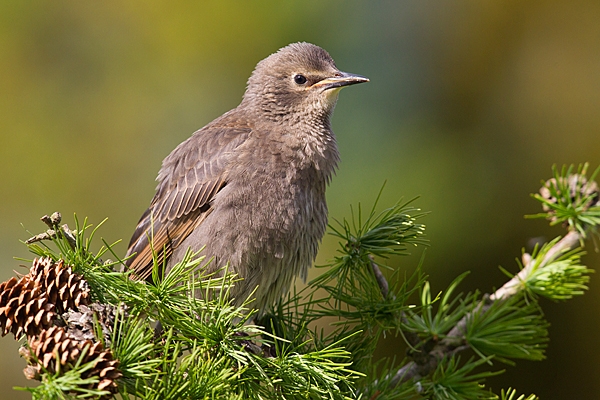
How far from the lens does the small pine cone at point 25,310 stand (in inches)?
71.9

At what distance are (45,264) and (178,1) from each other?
3622 mm

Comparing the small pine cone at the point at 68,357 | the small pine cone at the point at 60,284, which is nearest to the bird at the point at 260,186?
the small pine cone at the point at 60,284

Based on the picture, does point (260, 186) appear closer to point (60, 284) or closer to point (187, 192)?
point (187, 192)

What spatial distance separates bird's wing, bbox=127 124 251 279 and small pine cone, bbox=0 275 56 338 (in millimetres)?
Answer: 1301

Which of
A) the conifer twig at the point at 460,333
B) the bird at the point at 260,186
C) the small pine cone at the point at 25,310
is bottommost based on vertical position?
the conifer twig at the point at 460,333

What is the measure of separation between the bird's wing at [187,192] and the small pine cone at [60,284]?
1238 millimetres

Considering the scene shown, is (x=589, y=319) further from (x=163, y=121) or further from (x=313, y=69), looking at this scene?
(x=163, y=121)

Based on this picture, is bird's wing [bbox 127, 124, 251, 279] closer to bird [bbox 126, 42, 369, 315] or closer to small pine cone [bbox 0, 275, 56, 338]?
bird [bbox 126, 42, 369, 315]

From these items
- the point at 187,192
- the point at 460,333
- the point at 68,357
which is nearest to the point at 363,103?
the point at 187,192

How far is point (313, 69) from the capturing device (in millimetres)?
3549

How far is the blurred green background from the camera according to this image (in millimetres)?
4816

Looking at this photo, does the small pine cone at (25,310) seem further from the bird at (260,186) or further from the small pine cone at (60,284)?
the bird at (260,186)

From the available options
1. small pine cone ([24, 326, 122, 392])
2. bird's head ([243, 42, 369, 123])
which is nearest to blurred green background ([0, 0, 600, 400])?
bird's head ([243, 42, 369, 123])

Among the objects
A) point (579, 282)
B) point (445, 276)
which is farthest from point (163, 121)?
point (579, 282)
